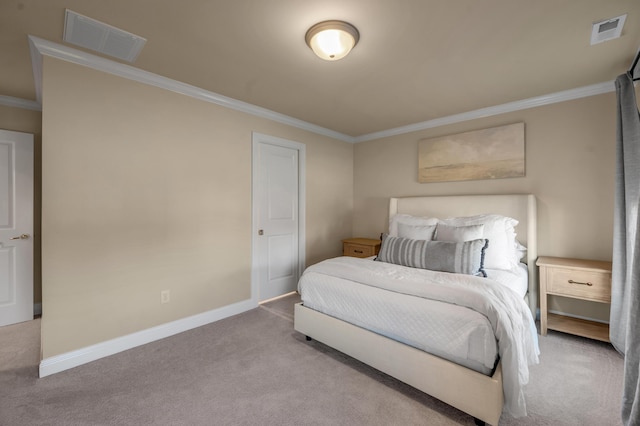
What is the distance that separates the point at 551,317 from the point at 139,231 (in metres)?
4.15

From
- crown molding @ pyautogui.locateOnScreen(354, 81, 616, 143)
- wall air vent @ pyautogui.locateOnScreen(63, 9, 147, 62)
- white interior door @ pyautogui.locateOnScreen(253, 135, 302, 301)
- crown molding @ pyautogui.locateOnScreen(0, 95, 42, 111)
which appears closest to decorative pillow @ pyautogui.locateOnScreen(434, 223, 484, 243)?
crown molding @ pyautogui.locateOnScreen(354, 81, 616, 143)

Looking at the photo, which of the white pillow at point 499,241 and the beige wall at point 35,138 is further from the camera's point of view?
the beige wall at point 35,138

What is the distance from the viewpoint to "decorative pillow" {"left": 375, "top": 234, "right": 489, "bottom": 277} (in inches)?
96.4

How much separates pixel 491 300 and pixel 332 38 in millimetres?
1964

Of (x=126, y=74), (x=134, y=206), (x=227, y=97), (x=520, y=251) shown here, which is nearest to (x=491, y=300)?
(x=520, y=251)

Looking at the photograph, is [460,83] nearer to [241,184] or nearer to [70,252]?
[241,184]

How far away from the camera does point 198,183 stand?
9.73ft

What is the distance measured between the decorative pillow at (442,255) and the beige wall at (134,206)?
1.80 meters

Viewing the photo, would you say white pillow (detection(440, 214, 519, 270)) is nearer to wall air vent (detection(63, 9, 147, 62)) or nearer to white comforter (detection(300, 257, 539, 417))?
white comforter (detection(300, 257, 539, 417))

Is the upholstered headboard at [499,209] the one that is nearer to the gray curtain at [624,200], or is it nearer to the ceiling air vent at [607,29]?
the gray curtain at [624,200]

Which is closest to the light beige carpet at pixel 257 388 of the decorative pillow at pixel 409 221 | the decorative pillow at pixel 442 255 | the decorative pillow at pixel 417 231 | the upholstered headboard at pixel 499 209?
the upholstered headboard at pixel 499 209

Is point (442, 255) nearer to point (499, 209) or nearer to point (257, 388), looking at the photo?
point (499, 209)

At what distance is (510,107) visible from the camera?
326cm

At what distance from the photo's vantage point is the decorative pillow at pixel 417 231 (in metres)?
3.06
